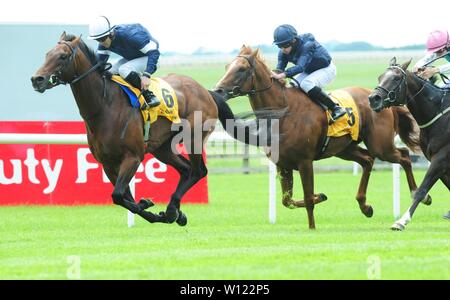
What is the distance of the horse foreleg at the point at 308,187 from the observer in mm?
10742

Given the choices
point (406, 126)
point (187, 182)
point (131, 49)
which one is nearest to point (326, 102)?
point (187, 182)

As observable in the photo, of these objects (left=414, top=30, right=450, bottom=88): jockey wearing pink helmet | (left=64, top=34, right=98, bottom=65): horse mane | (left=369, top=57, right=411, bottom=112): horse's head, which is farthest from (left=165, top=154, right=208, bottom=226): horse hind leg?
(left=414, top=30, right=450, bottom=88): jockey wearing pink helmet

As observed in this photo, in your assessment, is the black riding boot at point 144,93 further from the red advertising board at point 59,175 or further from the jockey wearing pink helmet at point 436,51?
the red advertising board at point 59,175

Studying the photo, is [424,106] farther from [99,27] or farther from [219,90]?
[99,27]

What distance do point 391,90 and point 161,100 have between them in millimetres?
2216

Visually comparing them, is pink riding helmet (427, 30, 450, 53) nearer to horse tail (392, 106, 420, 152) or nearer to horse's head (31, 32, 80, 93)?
horse tail (392, 106, 420, 152)

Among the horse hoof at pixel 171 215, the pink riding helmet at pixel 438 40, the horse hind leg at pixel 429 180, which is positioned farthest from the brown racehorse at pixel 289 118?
the pink riding helmet at pixel 438 40

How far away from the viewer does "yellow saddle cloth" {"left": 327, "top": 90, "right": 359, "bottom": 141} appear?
11344 millimetres

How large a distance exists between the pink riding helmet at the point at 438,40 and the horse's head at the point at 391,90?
0.73 meters

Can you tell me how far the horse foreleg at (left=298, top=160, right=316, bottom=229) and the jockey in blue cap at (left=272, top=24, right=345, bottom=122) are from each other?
2.35 feet

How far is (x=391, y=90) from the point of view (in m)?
10.4

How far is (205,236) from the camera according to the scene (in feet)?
32.8
